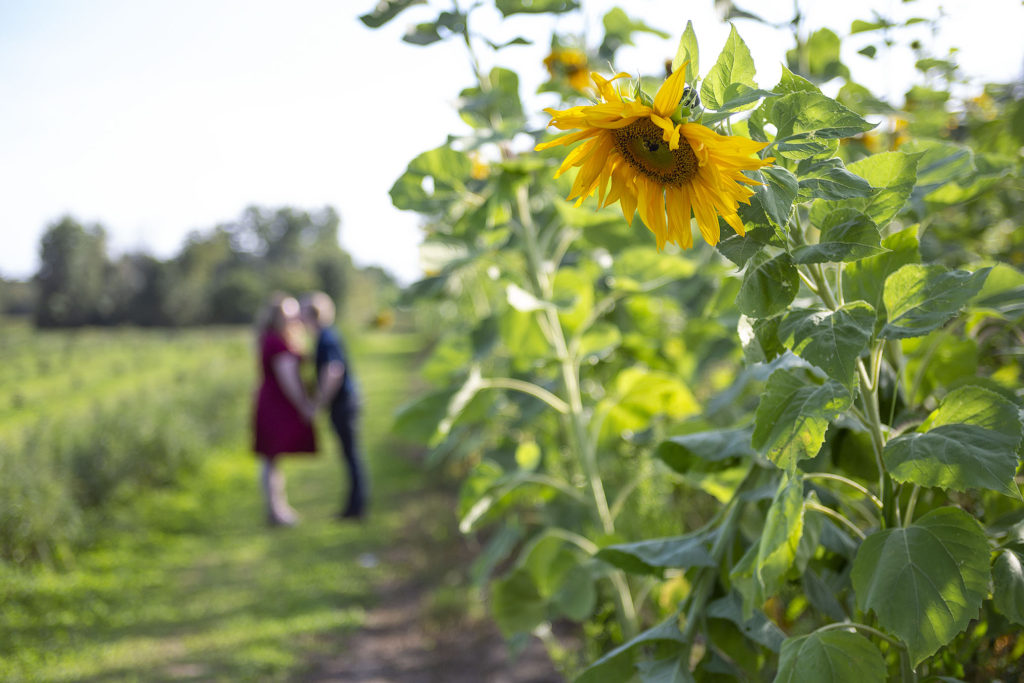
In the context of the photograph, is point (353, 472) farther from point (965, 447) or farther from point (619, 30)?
point (965, 447)

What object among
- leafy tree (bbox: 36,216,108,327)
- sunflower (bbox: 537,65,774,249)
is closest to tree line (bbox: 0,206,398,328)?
leafy tree (bbox: 36,216,108,327)

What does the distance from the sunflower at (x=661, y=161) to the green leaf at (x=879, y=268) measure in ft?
0.88

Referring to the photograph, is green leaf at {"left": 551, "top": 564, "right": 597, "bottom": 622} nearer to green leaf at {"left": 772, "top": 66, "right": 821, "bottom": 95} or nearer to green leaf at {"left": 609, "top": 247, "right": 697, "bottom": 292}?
green leaf at {"left": 609, "top": 247, "right": 697, "bottom": 292}

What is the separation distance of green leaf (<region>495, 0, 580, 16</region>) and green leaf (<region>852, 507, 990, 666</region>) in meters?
1.24

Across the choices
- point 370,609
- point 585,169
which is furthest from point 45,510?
point 585,169

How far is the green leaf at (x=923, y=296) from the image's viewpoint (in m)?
0.81

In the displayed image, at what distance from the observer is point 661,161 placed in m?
0.79

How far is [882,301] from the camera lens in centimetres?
89

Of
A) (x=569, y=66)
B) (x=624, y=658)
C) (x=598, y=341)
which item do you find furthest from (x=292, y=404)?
(x=624, y=658)

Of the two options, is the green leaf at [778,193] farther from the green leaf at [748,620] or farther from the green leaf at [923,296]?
the green leaf at [748,620]

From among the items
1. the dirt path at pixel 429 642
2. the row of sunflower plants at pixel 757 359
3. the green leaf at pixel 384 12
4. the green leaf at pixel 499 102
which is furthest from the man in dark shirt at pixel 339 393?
the green leaf at pixel 384 12

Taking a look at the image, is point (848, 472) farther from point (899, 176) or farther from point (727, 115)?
point (727, 115)

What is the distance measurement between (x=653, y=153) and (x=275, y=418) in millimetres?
5096

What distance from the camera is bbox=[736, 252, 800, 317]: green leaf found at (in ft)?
2.51
